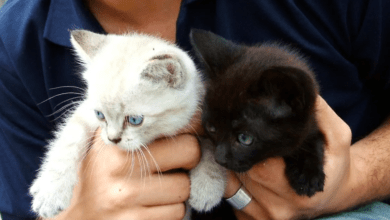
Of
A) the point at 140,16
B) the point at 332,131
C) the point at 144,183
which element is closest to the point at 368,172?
the point at 332,131

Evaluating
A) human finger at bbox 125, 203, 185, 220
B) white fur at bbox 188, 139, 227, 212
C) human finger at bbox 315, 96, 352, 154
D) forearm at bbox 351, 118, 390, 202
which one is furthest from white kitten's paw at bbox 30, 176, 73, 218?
forearm at bbox 351, 118, 390, 202

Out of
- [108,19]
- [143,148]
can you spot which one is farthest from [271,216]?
[108,19]

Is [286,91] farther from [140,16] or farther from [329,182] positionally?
[140,16]

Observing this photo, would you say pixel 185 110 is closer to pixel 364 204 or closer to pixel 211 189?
pixel 211 189

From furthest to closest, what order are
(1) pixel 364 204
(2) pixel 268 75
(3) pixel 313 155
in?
(1) pixel 364 204
(3) pixel 313 155
(2) pixel 268 75

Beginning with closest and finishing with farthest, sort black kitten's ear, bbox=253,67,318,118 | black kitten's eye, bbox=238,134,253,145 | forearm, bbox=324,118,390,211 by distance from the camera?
black kitten's ear, bbox=253,67,318,118 < black kitten's eye, bbox=238,134,253,145 < forearm, bbox=324,118,390,211

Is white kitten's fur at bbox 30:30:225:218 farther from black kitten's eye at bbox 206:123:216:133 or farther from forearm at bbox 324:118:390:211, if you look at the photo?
forearm at bbox 324:118:390:211

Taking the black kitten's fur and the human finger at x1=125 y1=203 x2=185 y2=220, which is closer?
the black kitten's fur
